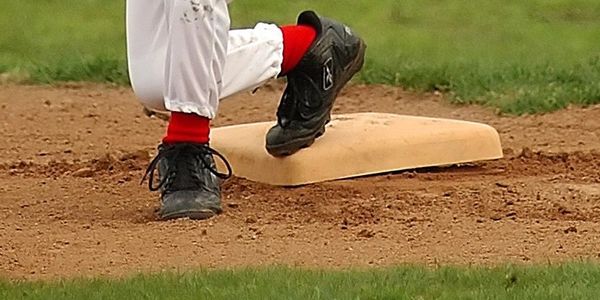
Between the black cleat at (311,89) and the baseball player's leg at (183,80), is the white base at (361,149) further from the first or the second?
the baseball player's leg at (183,80)

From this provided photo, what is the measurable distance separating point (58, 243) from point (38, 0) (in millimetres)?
6307

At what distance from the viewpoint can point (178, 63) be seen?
4121 mm

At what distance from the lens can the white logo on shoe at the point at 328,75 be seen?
15.4 feet

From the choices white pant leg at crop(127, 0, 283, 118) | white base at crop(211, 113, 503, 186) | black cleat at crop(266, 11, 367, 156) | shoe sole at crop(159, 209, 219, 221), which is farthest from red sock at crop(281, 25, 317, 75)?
shoe sole at crop(159, 209, 219, 221)

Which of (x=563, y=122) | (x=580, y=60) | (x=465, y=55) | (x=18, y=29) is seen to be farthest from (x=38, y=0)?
(x=563, y=122)

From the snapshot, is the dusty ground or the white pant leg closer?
the dusty ground

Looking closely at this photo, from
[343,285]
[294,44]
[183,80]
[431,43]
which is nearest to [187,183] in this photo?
[183,80]

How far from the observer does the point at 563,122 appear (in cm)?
598

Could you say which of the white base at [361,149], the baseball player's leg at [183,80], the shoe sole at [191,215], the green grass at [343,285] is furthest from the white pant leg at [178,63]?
the green grass at [343,285]

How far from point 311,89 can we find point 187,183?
66 cm

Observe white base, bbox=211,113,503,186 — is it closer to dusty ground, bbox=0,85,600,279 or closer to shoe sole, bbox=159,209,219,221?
dusty ground, bbox=0,85,600,279

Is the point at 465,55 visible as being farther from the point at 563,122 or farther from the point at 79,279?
the point at 79,279

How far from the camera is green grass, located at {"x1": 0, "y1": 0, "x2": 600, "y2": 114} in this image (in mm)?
6812

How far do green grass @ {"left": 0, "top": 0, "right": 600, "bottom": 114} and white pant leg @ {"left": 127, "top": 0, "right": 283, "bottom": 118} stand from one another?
2.25 meters
